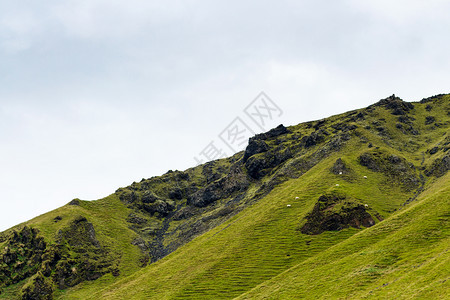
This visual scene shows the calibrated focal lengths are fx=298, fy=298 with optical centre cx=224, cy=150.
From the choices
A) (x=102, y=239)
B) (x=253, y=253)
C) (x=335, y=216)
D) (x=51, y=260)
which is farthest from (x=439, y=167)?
(x=51, y=260)

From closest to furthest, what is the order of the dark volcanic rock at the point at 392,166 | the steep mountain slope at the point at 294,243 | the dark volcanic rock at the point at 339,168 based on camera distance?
the steep mountain slope at the point at 294,243, the dark volcanic rock at the point at 392,166, the dark volcanic rock at the point at 339,168

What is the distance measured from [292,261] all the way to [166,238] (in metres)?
117

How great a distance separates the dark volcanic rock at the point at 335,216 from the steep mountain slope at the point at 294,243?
0.38 m

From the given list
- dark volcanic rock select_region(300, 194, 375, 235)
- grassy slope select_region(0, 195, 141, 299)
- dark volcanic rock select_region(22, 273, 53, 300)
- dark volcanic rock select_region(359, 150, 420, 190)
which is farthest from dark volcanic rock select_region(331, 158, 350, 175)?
dark volcanic rock select_region(22, 273, 53, 300)

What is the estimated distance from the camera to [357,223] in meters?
104

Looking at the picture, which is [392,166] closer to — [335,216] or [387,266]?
[335,216]

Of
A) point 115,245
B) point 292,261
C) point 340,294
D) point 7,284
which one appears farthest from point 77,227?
point 340,294

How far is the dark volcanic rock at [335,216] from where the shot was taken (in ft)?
346

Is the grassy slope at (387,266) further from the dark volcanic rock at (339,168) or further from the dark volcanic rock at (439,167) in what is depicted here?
the dark volcanic rock at (339,168)

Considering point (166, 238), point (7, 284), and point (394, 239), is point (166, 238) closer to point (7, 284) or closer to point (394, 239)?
point (7, 284)

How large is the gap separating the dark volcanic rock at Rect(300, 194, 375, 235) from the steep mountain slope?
1.24 ft

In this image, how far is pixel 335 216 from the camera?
10794 cm

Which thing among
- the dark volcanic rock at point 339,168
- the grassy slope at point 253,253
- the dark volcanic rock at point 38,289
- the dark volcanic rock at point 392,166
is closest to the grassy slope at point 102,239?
the dark volcanic rock at point 38,289

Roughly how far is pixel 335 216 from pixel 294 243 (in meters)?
18.0
